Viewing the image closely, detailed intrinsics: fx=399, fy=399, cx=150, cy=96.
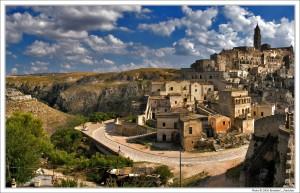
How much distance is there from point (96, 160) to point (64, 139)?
19.1ft

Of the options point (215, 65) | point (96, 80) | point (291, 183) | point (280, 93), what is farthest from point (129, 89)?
point (291, 183)

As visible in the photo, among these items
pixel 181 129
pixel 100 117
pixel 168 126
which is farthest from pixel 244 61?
pixel 181 129

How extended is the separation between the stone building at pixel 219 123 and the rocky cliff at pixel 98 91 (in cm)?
1360

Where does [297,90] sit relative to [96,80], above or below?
below

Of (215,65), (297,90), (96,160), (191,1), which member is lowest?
(96,160)

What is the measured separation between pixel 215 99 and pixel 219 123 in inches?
207

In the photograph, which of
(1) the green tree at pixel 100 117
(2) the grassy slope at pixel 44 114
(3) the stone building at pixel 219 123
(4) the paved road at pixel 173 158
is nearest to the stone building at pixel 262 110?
(3) the stone building at pixel 219 123

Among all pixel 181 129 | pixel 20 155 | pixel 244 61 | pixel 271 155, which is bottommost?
pixel 20 155

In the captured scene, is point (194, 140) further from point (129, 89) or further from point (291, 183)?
point (129, 89)

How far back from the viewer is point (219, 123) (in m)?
19.8

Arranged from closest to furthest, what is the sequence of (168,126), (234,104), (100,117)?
(168,126) < (234,104) < (100,117)

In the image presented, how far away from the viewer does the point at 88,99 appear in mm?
45531

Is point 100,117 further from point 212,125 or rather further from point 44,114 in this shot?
point 212,125

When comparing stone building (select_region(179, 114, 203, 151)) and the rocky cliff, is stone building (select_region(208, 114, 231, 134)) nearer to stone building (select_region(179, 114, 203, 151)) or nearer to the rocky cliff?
stone building (select_region(179, 114, 203, 151))
